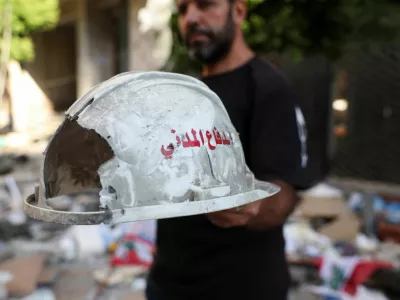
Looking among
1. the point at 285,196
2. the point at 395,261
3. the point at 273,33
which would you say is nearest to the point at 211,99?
the point at 285,196

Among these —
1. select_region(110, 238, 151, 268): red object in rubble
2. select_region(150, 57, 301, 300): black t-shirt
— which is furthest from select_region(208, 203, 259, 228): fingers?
select_region(110, 238, 151, 268): red object in rubble

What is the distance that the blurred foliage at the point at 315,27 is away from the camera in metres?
5.72

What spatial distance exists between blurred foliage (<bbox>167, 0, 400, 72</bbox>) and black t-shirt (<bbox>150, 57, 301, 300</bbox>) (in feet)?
13.5

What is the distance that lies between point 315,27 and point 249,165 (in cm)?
515

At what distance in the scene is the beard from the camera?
5.35 ft

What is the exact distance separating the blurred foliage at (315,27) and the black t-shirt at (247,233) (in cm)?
411

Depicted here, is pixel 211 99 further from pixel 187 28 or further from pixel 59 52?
pixel 59 52

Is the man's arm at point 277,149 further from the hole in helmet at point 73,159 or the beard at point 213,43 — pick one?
the hole in helmet at point 73,159

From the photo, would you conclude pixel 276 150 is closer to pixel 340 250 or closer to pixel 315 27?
pixel 340 250

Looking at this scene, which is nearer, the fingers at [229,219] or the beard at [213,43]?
the fingers at [229,219]

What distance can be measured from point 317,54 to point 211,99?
5.88 meters

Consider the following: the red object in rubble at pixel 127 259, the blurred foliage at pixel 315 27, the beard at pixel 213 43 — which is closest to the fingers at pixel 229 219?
the beard at pixel 213 43

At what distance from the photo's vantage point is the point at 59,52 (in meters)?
8.77

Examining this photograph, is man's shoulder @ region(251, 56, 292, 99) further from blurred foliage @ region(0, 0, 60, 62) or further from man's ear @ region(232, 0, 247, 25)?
blurred foliage @ region(0, 0, 60, 62)
